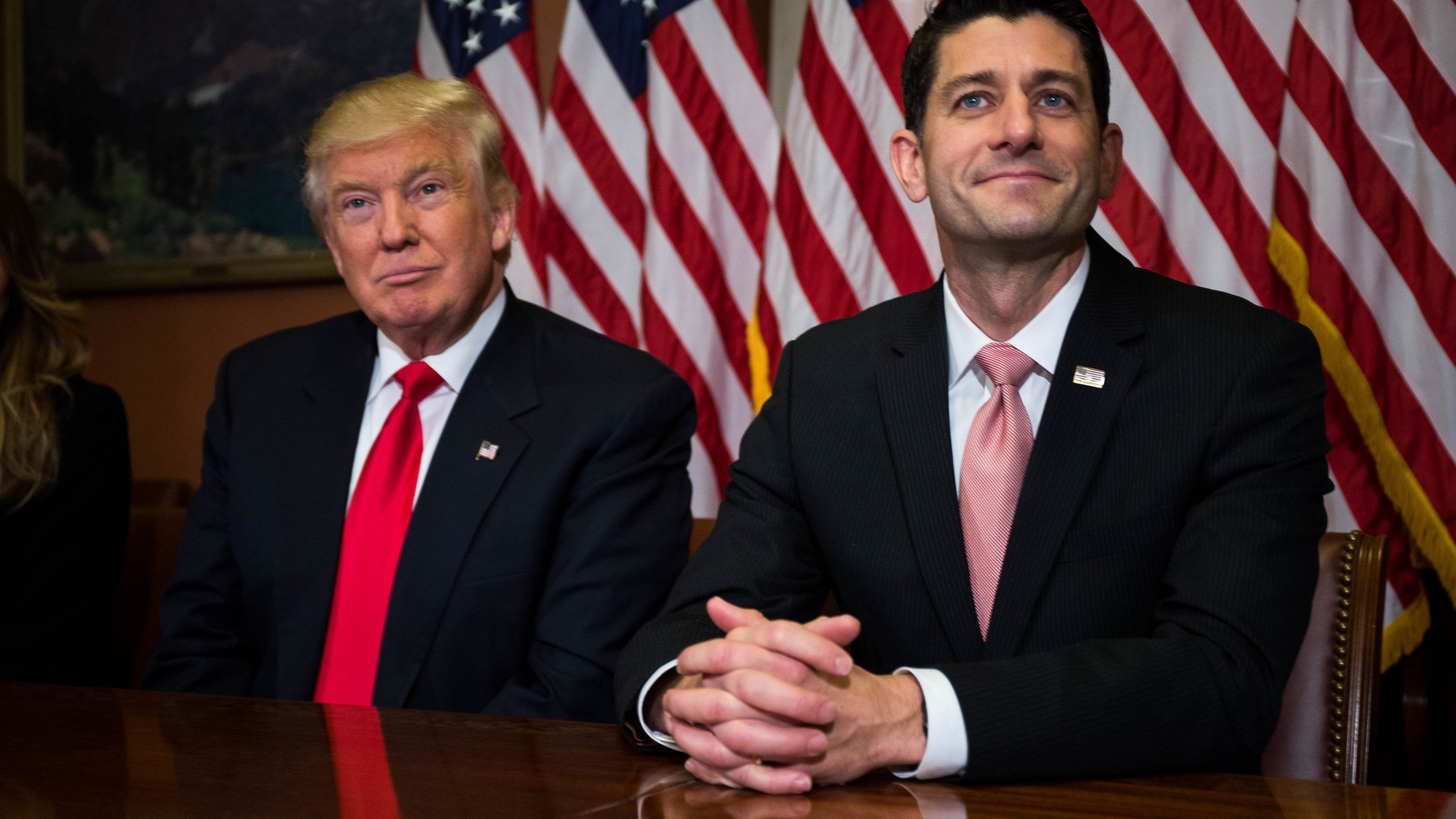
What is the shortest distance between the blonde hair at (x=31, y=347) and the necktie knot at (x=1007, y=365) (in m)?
2.00

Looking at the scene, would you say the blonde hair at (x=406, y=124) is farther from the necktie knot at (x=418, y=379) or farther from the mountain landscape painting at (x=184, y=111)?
the mountain landscape painting at (x=184, y=111)

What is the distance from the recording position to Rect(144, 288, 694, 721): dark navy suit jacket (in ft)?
6.40

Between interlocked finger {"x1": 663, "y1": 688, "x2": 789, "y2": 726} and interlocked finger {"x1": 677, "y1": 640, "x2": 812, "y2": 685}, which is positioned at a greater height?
interlocked finger {"x1": 677, "y1": 640, "x2": 812, "y2": 685}

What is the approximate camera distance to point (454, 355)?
2.18 m

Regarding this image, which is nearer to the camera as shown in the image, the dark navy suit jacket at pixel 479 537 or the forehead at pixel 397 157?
the dark navy suit jacket at pixel 479 537

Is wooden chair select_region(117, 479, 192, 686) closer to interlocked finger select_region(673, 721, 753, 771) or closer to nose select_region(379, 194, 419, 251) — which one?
→ nose select_region(379, 194, 419, 251)

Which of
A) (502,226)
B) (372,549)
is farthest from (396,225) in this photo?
(372,549)

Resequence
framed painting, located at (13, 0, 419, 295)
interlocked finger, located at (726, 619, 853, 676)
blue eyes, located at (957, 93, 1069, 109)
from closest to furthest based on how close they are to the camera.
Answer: interlocked finger, located at (726, 619, 853, 676)
blue eyes, located at (957, 93, 1069, 109)
framed painting, located at (13, 0, 419, 295)

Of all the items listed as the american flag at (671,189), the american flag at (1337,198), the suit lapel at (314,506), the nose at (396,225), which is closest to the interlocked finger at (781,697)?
the suit lapel at (314,506)

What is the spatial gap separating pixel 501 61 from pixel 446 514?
1.96m

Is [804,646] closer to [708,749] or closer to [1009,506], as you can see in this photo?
[708,749]

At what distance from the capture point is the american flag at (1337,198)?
2.54m

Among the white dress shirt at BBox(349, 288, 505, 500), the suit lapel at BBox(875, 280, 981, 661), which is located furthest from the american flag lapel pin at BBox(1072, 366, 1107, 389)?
the white dress shirt at BBox(349, 288, 505, 500)

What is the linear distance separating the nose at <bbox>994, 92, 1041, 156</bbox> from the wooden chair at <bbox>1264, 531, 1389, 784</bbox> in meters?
0.72
